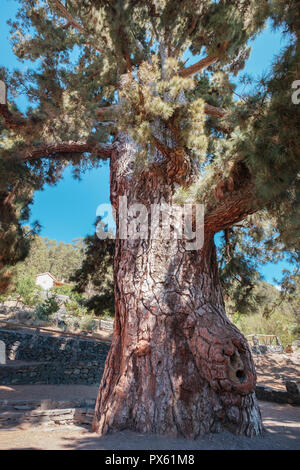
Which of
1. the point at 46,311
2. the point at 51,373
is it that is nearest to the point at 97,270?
the point at 51,373

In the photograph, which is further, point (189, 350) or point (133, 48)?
point (133, 48)

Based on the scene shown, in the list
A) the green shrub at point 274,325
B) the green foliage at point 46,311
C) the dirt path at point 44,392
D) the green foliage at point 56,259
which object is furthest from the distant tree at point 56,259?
the dirt path at point 44,392

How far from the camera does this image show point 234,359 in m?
2.54

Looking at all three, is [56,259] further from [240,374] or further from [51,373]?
[240,374]

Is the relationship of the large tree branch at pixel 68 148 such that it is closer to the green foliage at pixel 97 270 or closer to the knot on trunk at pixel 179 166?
the knot on trunk at pixel 179 166

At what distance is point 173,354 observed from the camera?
2.62 m

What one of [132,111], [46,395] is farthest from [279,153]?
[46,395]

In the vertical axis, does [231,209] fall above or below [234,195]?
below

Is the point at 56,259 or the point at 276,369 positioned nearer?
the point at 276,369

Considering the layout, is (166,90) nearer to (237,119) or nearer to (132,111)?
(132,111)

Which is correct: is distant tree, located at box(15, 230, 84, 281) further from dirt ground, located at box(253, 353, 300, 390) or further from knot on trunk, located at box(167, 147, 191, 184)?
knot on trunk, located at box(167, 147, 191, 184)

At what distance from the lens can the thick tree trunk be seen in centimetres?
243

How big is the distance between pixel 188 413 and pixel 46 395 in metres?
6.67

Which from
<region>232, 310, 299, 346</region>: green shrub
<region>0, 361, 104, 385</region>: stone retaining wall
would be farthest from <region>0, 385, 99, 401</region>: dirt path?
<region>232, 310, 299, 346</region>: green shrub
